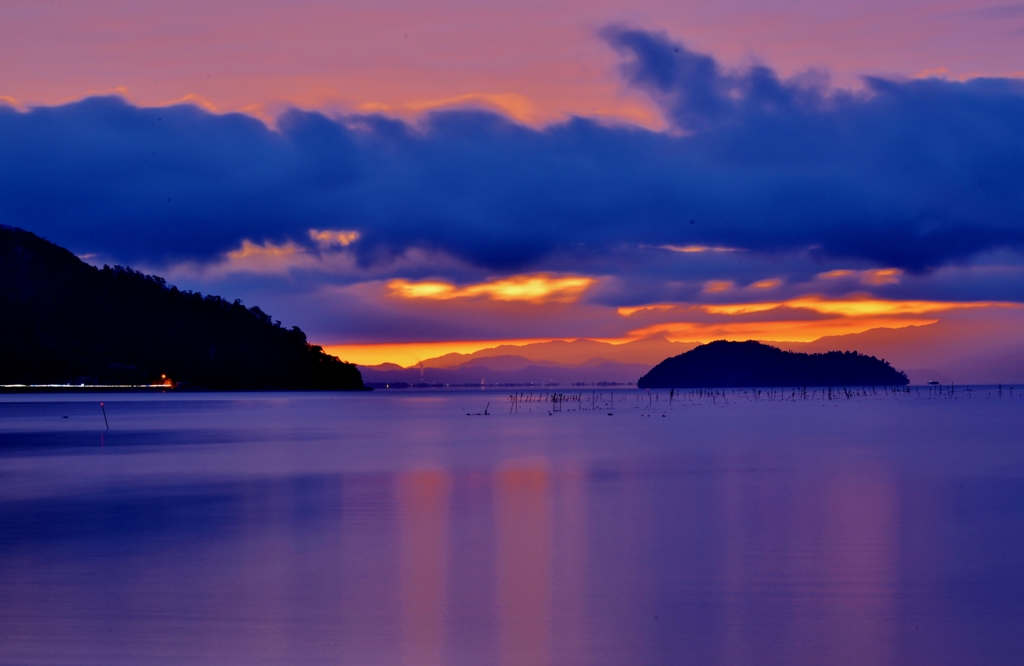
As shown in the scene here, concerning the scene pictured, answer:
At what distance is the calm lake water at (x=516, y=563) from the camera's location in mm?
10586

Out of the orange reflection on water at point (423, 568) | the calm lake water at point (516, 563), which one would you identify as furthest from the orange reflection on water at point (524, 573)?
the orange reflection on water at point (423, 568)

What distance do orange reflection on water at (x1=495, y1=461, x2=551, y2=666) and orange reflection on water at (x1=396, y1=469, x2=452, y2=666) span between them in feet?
2.50

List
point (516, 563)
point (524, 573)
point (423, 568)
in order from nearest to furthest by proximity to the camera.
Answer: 1. point (524, 573)
2. point (423, 568)
3. point (516, 563)

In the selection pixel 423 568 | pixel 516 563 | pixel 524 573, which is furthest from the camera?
pixel 516 563

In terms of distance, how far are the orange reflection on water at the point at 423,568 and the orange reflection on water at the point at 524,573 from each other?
76 centimetres

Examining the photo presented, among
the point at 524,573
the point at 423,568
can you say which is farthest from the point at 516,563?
the point at 423,568

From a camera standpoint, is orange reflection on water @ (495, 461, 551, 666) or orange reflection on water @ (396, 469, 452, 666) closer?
orange reflection on water @ (495, 461, 551, 666)

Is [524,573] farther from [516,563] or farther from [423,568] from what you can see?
[423,568]

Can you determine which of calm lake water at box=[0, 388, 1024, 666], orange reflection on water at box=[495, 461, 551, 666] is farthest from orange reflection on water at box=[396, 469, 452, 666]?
orange reflection on water at box=[495, 461, 551, 666]

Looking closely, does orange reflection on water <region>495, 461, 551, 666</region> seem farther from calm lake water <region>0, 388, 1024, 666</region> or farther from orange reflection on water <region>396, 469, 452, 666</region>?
orange reflection on water <region>396, 469, 452, 666</region>

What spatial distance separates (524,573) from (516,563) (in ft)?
2.59

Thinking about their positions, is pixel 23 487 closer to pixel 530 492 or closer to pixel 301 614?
pixel 530 492

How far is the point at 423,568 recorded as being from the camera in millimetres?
14969

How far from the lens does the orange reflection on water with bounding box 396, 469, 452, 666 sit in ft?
35.3
